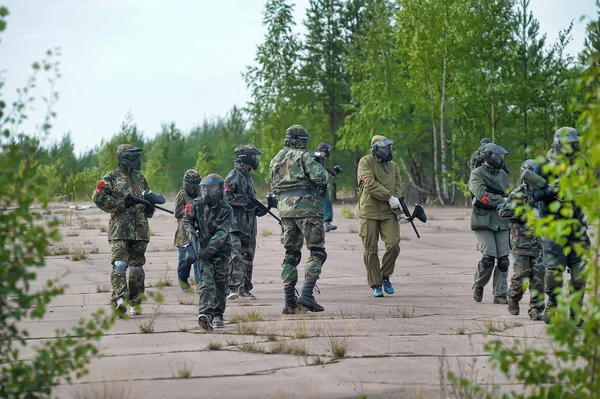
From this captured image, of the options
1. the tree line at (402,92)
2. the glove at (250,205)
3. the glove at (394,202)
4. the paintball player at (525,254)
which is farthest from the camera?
the tree line at (402,92)

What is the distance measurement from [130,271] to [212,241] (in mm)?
1713

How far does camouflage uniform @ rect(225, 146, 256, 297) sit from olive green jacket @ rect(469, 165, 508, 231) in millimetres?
2826

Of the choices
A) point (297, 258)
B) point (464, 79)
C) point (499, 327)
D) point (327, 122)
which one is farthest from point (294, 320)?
point (327, 122)

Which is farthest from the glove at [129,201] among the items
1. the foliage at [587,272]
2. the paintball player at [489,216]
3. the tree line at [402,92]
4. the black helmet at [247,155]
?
the tree line at [402,92]

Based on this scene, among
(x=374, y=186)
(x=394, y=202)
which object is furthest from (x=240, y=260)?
(x=394, y=202)

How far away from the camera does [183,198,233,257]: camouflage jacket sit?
10727 millimetres

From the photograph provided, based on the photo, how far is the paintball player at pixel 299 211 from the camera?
1198cm

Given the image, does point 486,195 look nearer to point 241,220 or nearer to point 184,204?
point 241,220

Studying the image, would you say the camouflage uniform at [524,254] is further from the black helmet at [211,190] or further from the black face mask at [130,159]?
the black face mask at [130,159]

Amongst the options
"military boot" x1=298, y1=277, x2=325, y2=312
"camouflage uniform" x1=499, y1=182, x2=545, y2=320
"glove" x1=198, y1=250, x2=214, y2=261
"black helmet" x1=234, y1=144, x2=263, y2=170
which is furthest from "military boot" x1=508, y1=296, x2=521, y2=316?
"black helmet" x1=234, y1=144, x2=263, y2=170

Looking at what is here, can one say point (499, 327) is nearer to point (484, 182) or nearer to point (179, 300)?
point (484, 182)

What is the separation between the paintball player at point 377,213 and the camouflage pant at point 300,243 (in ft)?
4.81

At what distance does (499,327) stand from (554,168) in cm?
507

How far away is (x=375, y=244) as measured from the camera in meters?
13.5
